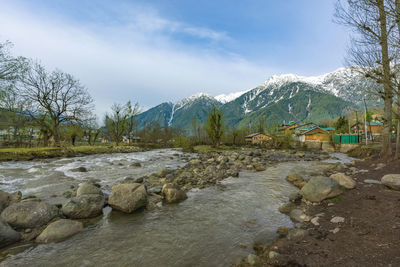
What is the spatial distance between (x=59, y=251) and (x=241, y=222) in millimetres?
5097

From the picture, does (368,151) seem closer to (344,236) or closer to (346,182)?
(346,182)

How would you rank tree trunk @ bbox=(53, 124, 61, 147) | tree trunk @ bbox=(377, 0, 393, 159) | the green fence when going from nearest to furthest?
tree trunk @ bbox=(377, 0, 393, 159), tree trunk @ bbox=(53, 124, 61, 147), the green fence

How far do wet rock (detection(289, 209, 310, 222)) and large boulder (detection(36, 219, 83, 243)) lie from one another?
22.4 ft

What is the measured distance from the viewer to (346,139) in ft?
121

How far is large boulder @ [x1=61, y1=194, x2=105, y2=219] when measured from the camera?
233 inches

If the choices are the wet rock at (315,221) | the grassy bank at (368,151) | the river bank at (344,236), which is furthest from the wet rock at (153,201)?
the grassy bank at (368,151)

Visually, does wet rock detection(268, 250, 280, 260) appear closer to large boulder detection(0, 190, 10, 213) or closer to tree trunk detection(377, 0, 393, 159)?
large boulder detection(0, 190, 10, 213)

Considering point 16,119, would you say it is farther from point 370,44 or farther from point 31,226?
point 370,44

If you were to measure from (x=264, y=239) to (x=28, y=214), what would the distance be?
6.93 m

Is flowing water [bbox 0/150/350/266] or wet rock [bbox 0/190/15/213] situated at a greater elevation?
wet rock [bbox 0/190/15/213]

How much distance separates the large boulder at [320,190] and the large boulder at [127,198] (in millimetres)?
6654

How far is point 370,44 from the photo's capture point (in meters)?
10.9

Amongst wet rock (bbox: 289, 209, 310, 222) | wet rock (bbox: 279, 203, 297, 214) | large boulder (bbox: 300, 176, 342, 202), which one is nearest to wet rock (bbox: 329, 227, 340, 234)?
wet rock (bbox: 289, 209, 310, 222)

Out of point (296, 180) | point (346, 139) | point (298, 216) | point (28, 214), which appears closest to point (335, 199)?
point (298, 216)
